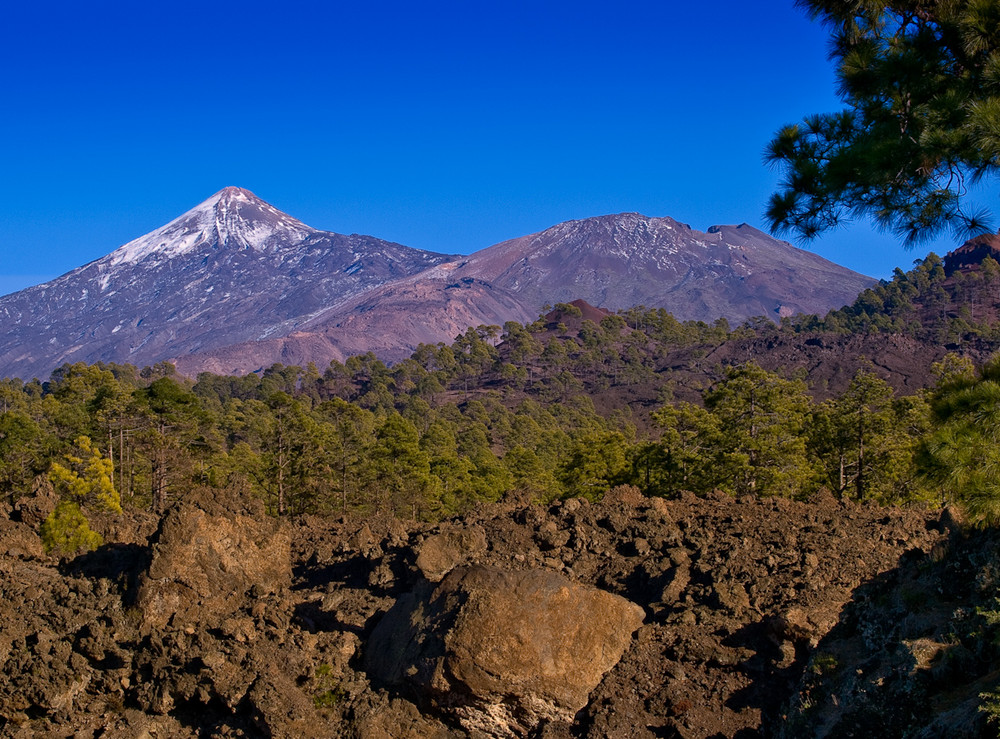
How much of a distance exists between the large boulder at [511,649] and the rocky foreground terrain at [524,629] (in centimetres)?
3

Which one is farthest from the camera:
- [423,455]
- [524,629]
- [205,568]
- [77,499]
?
[423,455]

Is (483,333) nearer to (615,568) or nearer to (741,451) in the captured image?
(741,451)

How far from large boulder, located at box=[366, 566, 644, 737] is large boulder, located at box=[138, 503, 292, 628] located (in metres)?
4.62

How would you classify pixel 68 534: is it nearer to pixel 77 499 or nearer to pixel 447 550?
pixel 77 499

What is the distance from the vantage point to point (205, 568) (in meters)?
16.4

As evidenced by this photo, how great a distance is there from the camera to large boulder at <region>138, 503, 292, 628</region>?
15.6m

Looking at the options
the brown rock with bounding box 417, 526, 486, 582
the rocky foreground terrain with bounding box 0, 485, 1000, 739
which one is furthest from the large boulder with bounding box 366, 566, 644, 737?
the brown rock with bounding box 417, 526, 486, 582

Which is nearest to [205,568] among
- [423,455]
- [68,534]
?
[68,534]

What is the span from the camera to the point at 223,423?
2395 inches

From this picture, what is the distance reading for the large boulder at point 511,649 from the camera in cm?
1187

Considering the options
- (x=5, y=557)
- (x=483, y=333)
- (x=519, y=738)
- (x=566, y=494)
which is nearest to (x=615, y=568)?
(x=519, y=738)

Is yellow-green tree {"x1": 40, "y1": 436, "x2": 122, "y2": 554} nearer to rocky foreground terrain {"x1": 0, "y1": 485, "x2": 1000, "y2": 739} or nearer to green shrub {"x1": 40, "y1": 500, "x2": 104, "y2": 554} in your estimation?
green shrub {"x1": 40, "y1": 500, "x2": 104, "y2": 554}

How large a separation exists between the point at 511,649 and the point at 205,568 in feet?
23.5

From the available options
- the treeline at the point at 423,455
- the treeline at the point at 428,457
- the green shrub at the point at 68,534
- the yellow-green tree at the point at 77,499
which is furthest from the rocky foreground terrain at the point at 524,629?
the treeline at the point at 428,457
